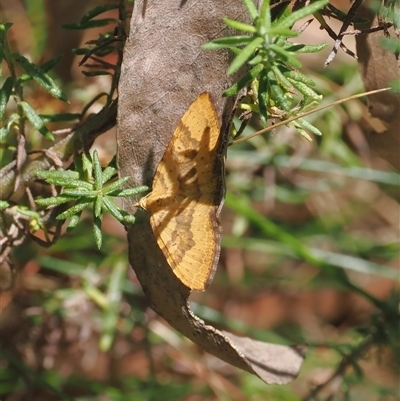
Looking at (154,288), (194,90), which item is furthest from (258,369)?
(194,90)

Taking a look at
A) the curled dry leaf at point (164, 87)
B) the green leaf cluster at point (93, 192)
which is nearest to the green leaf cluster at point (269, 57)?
the curled dry leaf at point (164, 87)

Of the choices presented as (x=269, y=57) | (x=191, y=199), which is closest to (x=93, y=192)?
(x=191, y=199)

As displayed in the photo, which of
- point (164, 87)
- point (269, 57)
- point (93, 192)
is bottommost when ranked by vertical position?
point (93, 192)

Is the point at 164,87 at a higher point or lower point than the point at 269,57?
lower

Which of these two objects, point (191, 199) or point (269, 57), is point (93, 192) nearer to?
Answer: point (191, 199)

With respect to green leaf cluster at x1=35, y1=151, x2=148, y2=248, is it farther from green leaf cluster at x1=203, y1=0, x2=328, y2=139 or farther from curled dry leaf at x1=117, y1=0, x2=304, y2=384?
green leaf cluster at x1=203, y1=0, x2=328, y2=139

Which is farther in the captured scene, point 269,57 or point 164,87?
point 164,87

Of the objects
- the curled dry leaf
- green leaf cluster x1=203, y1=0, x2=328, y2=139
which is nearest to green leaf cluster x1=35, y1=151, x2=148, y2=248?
the curled dry leaf
